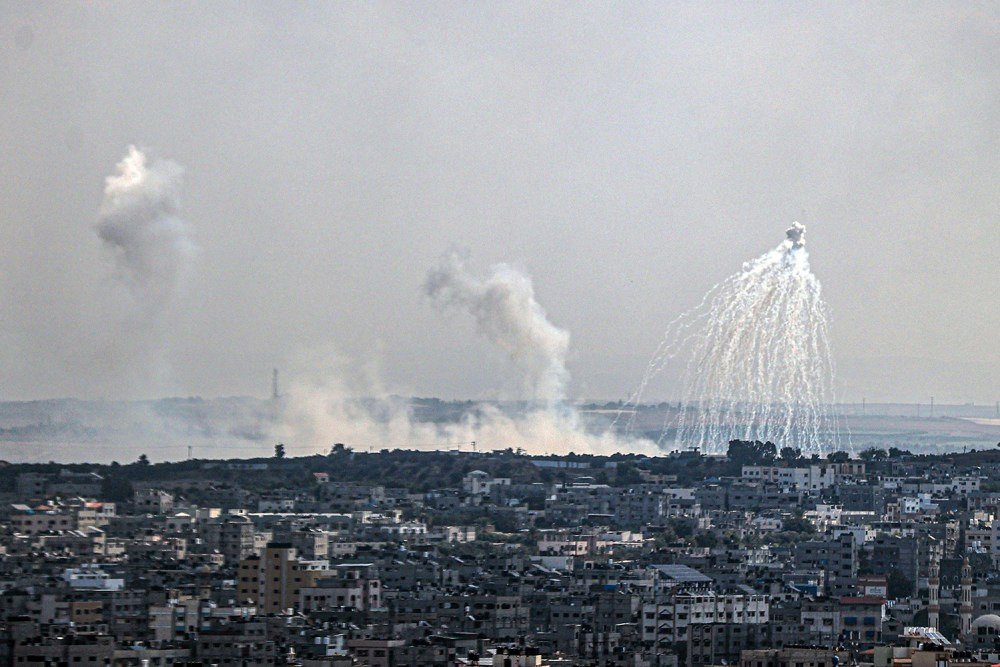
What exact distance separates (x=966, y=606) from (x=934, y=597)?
3653 millimetres

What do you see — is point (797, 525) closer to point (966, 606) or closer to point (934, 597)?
point (934, 597)

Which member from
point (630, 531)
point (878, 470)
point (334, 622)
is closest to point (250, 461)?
point (878, 470)

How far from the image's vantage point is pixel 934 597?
99875 millimetres

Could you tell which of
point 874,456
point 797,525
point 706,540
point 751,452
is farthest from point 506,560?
point 874,456

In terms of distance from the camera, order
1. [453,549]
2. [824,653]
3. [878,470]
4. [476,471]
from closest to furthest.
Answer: [824,653]
[453,549]
[878,470]
[476,471]

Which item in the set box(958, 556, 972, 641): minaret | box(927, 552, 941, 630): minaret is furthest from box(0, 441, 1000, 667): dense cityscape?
box(927, 552, 941, 630): minaret

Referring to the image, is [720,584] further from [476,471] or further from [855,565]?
[476,471]

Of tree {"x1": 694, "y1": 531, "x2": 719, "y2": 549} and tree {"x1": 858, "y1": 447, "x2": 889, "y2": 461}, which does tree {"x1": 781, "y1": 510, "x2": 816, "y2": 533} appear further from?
tree {"x1": 858, "y1": 447, "x2": 889, "y2": 461}

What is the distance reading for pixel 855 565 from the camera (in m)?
116

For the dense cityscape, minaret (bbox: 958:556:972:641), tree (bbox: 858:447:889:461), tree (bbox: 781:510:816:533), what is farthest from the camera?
tree (bbox: 858:447:889:461)

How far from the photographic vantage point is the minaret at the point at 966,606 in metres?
91.0

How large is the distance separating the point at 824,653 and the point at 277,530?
53872mm

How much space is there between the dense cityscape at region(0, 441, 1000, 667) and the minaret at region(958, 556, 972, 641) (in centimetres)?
13

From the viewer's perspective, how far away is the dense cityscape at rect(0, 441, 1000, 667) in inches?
3105
